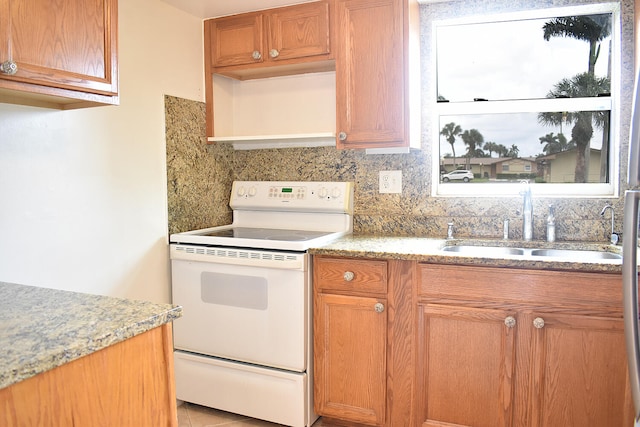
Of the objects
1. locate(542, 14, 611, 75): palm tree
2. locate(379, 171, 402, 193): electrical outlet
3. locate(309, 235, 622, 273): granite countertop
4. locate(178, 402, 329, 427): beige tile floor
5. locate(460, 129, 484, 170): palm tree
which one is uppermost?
locate(542, 14, 611, 75): palm tree

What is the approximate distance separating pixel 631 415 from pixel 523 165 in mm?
1278

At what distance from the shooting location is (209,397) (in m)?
2.54

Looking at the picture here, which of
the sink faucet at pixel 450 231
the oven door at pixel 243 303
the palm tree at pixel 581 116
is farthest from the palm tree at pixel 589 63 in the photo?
the oven door at pixel 243 303

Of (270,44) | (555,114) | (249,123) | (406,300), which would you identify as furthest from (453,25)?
(406,300)

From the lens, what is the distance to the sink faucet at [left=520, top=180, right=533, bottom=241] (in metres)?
2.41

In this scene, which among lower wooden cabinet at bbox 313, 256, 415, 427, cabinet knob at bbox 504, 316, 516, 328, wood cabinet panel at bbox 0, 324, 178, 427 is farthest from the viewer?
lower wooden cabinet at bbox 313, 256, 415, 427

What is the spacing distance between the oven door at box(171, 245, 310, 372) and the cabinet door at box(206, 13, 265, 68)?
1.10 meters

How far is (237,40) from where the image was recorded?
279 centimetres

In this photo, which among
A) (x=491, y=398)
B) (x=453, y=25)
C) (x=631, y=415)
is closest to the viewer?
(x=631, y=415)

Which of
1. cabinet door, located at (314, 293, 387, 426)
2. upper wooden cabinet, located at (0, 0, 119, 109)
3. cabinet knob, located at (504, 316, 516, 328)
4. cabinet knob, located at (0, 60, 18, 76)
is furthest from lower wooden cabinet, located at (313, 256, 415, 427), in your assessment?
cabinet knob, located at (0, 60, 18, 76)

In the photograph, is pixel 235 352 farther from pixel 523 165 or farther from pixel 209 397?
pixel 523 165

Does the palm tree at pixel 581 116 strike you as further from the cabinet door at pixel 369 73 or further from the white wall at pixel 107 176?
the white wall at pixel 107 176

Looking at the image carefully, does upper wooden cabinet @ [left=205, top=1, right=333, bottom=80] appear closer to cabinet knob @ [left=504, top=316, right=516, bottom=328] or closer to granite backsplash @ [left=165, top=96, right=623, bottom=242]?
granite backsplash @ [left=165, top=96, right=623, bottom=242]

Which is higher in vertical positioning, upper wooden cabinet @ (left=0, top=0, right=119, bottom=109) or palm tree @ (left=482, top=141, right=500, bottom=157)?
upper wooden cabinet @ (left=0, top=0, right=119, bottom=109)
